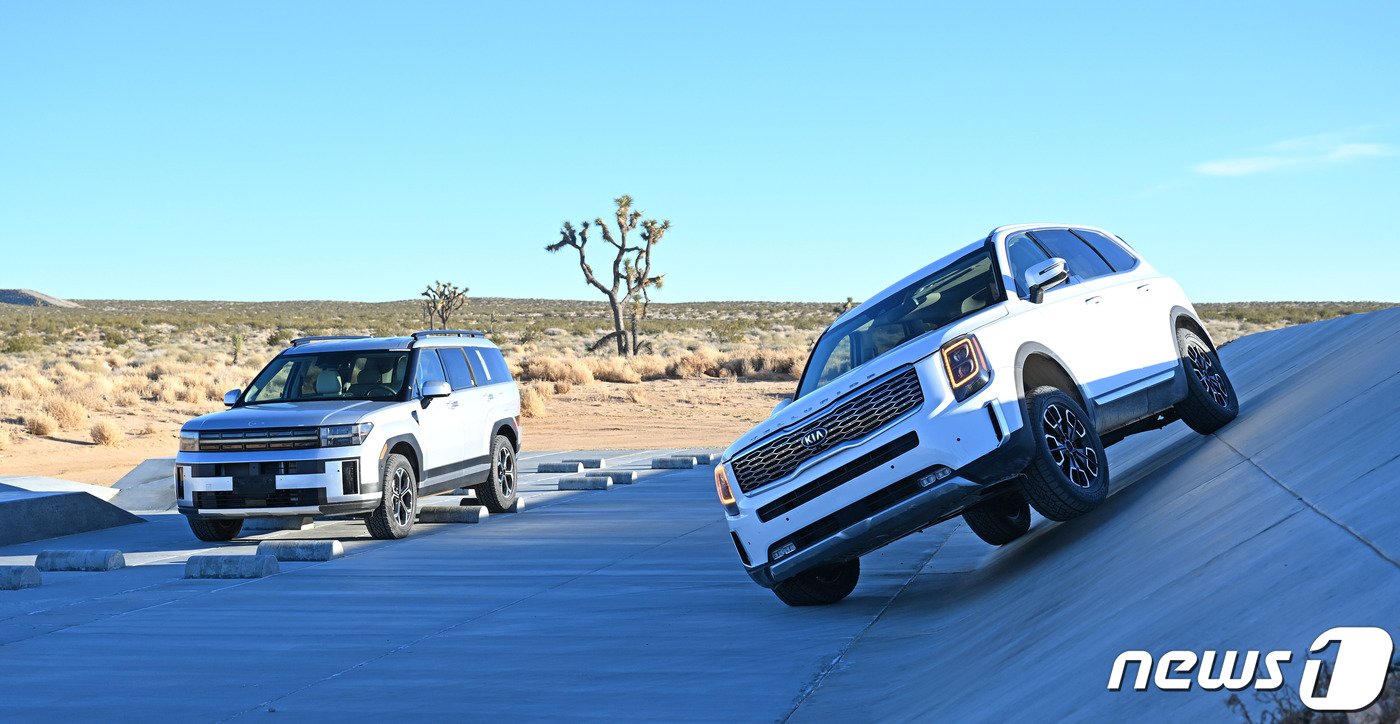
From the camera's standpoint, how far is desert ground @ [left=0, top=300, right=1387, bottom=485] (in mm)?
31859

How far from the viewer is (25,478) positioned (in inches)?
679

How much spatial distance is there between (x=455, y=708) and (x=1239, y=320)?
89.8 m

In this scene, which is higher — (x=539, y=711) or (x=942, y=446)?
(x=942, y=446)

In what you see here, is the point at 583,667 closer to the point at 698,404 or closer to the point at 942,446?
the point at 942,446

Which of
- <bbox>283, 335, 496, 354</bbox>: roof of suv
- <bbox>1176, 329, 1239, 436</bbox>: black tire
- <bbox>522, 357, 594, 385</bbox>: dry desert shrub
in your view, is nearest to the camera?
<bbox>1176, 329, 1239, 436</bbox>: black tire

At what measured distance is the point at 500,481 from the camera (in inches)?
638

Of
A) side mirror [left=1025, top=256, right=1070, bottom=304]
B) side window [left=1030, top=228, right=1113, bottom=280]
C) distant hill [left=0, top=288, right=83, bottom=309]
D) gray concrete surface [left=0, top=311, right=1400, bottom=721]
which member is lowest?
gray concrete surface [left=0, top=311, right=1400, bottom=721]

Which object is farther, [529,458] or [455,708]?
[529,458]

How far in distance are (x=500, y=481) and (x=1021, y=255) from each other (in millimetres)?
7918

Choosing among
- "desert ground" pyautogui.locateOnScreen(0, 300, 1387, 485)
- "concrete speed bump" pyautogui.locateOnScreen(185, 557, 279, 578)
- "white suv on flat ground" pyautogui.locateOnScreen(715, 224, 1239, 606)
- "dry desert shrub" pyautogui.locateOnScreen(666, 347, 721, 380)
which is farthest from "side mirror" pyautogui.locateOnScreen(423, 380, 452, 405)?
"dry desert shrub" pyautogui.locateOnScreen(666, 347, 721, 380)

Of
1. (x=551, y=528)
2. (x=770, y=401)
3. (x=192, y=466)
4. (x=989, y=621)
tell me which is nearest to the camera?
(x=989, y=621)

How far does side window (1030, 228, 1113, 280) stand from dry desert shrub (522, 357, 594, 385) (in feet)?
122

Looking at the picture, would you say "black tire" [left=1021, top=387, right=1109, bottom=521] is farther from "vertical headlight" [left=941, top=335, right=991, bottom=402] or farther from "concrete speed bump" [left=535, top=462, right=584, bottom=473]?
"concrete speed bump" [left=535, top=462, right=584, bottom=473]

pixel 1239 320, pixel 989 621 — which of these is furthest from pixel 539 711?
pixel 1239 320
